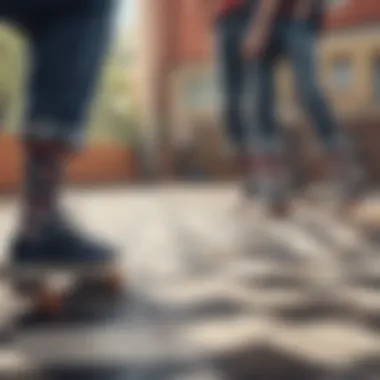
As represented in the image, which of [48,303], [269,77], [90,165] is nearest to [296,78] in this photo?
[269,77]

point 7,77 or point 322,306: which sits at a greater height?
point 7,77

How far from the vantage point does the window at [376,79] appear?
0.87 meters

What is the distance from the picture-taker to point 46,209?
0.80 m

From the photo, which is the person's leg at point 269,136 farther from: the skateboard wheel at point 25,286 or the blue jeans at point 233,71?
the skateboard wheel at point 25,286

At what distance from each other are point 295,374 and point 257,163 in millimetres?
262

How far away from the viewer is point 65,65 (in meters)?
0.81

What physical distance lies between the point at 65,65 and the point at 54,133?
0.07 m

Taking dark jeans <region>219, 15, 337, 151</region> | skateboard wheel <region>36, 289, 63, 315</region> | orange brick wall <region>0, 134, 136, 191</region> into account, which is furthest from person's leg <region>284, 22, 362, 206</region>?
skateboard wheel <region>36, 289, 63, 315</region>

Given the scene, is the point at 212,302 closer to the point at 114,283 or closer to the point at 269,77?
the point at 114,283

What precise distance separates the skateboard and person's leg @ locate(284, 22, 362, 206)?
10.9 inches

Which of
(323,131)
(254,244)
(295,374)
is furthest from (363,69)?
(295,374)

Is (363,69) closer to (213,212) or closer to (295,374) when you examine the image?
(213,212)

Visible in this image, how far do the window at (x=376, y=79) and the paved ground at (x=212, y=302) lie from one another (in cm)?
14

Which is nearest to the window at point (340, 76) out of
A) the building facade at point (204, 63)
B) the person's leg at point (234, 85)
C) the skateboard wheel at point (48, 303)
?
the building facade at point (204, 63)
